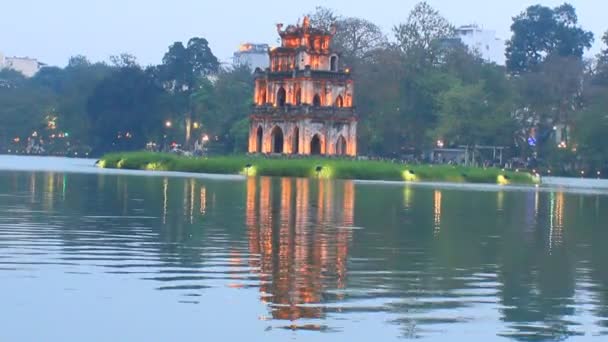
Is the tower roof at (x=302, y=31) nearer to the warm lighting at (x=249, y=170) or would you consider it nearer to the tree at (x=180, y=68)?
the warm lighting at (x=249, y=170)

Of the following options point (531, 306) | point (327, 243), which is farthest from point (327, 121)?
point (531, 306)

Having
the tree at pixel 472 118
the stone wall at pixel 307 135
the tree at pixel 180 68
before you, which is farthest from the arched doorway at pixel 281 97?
the tree at pixel 180 68

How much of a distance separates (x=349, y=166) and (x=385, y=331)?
9341 centimetres

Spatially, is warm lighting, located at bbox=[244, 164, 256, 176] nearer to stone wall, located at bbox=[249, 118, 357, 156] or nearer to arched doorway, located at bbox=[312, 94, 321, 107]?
stone wall, located at bbox=[249, 118, 357, 156]

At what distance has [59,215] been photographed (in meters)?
41.8

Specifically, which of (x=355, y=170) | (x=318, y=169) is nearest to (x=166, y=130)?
(x=318, y=169)

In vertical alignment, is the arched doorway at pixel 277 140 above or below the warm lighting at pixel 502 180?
above

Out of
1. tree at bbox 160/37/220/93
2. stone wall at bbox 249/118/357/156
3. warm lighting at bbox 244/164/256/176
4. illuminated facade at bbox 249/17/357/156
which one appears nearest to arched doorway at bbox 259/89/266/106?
illuminated facade at bbox 249/17/357/156

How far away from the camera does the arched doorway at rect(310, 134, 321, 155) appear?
428ft

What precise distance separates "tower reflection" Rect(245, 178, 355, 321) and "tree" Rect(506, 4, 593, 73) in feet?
459

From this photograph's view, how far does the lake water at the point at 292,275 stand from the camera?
18.6 metres

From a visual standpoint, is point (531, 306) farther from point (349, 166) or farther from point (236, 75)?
point (236, 75)

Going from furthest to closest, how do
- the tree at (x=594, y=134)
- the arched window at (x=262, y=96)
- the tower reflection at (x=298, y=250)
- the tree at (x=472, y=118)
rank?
the tree at (x=472, y=118) < the arched window at (x=262, y=96) < the tree at (x=594, y=134) < the tower reflection at (x=298, y=250)

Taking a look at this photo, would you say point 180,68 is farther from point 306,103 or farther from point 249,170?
point 249,170
